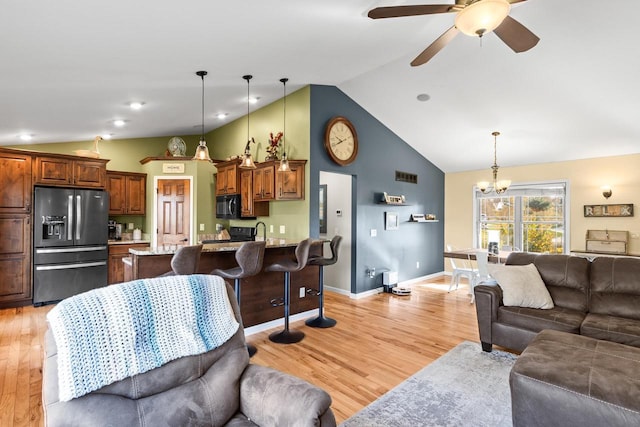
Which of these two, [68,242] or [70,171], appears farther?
[70,171]

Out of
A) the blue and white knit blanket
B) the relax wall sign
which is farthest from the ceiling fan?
the relax wall sign

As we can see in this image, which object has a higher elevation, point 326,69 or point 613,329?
point 326,69

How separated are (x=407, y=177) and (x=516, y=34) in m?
4.34

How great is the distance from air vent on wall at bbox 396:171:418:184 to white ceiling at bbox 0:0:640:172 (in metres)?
0.74

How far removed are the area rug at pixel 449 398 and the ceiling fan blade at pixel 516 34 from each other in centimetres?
246

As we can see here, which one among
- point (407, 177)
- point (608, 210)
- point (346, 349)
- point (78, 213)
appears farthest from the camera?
point (407, 177)

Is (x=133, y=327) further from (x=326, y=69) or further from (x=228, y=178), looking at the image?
(x=228, y=178)

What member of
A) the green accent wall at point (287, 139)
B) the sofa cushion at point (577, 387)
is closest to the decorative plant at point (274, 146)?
the green accent wall at point (287, 139)

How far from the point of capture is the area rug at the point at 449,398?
2189 mm

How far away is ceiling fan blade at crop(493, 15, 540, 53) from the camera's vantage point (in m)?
2.11

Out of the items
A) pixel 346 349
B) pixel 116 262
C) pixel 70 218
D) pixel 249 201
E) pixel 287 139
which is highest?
pixel 287 139

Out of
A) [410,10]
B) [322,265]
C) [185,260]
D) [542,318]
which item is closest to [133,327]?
[185,260]

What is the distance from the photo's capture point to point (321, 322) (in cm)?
412

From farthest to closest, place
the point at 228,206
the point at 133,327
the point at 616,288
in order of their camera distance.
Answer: the point at 228,206 < the point at 616,288 < the point at 133,327
